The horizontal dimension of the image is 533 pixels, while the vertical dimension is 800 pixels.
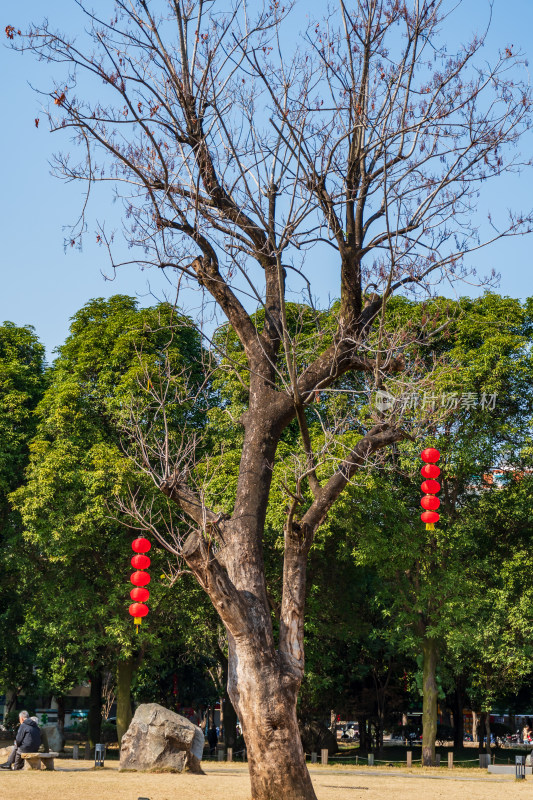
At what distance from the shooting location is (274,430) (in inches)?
417

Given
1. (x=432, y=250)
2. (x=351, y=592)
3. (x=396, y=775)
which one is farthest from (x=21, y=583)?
(x=432, y=250)

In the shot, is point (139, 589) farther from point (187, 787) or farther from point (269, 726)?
point (269, 726)

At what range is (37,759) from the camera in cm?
1716

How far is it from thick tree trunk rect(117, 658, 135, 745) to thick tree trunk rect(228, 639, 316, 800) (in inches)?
624

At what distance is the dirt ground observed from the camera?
39.0ft

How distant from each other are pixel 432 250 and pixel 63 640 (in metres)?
19.1

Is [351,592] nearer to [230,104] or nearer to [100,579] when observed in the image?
[100,579]

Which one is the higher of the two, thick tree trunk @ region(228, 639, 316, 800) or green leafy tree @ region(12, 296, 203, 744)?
green leafy tree @ region(12, 296, 203, 744)

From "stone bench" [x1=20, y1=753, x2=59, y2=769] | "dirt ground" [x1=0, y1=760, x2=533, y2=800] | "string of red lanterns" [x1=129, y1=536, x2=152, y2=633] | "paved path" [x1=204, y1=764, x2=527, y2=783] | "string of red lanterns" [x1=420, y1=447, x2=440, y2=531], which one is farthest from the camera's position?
"paved path" [x1=204, y1=764, x2=527, y2=783]

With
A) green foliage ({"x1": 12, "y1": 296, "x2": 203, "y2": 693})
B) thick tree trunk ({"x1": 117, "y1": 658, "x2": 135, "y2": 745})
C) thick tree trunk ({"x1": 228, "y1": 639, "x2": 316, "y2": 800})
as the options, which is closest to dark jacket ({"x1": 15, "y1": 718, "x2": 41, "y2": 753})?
green foliage ({"x1": 12, "y1": 296, "x2": 203, "y2": 693})

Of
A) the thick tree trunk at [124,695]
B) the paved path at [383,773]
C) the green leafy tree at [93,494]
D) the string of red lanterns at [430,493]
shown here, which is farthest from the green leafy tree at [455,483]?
the string of red lanterns at [430,493]

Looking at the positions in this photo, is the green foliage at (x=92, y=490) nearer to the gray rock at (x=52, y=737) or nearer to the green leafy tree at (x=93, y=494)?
the green leafy tree at (x=93, y=494)

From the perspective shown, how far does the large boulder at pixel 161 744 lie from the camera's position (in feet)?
59.6

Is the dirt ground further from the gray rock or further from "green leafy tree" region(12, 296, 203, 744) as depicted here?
"green leafy tree" region(12, 296, 203, 744)
